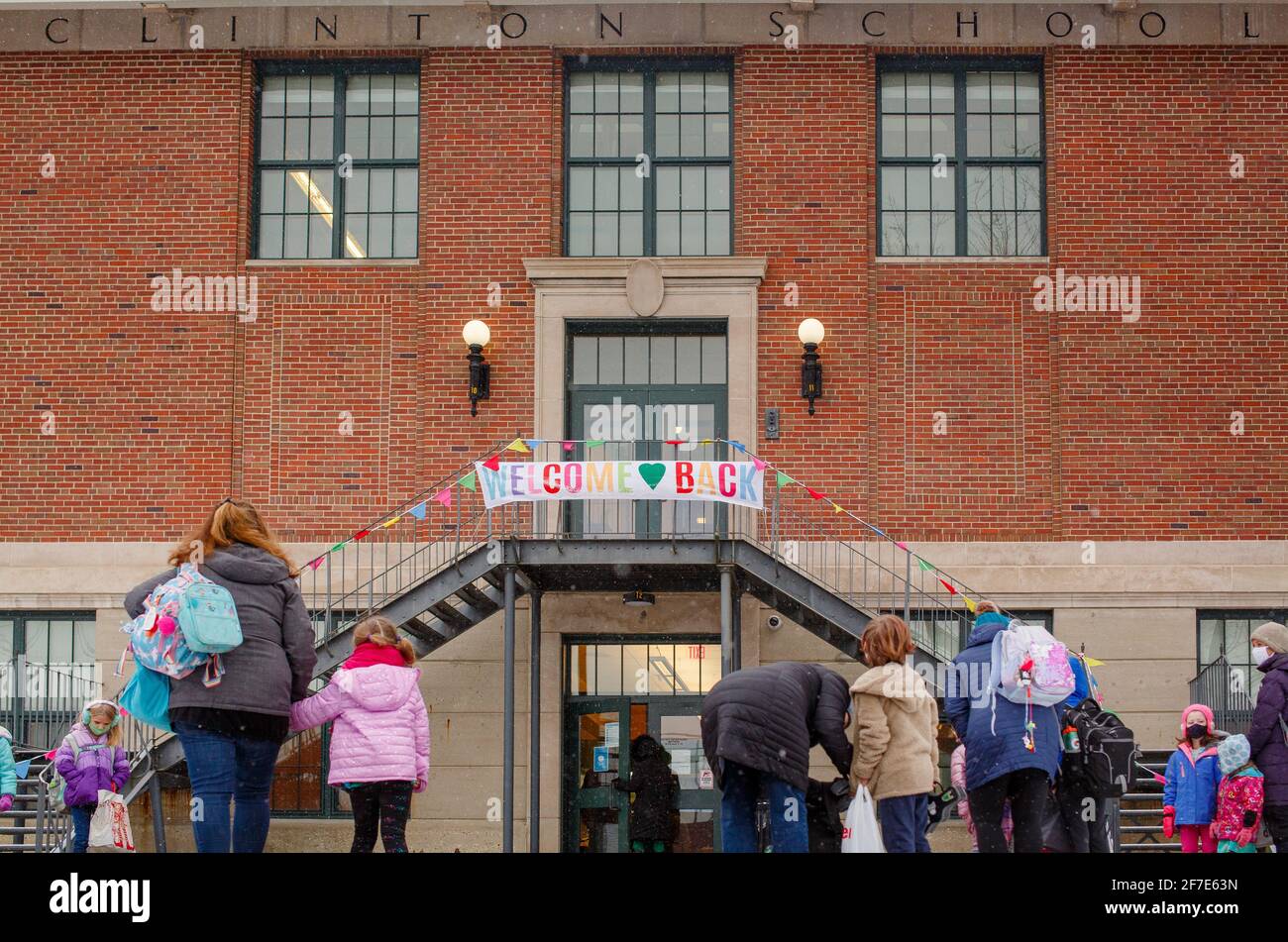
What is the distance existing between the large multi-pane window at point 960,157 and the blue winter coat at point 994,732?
11481 millimetres

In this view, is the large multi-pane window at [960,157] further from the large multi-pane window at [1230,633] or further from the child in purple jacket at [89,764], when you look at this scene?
the child in purple jacket at [89,764]

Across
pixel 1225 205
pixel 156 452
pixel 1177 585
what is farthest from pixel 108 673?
pixel 1225 205

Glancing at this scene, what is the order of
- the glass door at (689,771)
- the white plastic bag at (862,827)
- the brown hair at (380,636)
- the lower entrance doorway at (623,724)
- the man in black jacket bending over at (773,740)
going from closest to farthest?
the white plastic bag at (862,827) → the man in black jacket bending over at (773,740) → the brown hair at (380,636) → the glass door at (689,771) → the lower entrance doorway at (623,724)

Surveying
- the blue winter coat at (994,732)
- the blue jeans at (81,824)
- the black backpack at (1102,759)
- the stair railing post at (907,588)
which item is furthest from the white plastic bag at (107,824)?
the blue winter coat at (994,732)

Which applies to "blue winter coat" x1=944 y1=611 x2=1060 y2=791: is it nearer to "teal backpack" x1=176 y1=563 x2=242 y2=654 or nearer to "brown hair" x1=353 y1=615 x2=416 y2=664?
"brown hair" x1=353 y1=615 x2=416 y2=664

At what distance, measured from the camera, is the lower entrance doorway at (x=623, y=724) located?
17.8 m

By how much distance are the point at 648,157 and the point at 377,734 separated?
12340 mm

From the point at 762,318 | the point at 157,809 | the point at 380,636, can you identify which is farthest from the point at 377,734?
the point at 762,318

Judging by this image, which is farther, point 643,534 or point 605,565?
point 643,534

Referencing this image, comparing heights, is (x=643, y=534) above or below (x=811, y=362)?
below

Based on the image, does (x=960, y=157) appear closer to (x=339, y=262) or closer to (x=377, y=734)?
(x=339, y=262)

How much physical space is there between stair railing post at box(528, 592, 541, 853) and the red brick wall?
7.57 ft

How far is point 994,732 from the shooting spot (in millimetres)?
7863

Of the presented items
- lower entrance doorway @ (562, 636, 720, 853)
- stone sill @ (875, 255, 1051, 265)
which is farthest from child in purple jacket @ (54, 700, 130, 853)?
stone sill @ (875, 255, 1051, 265)
